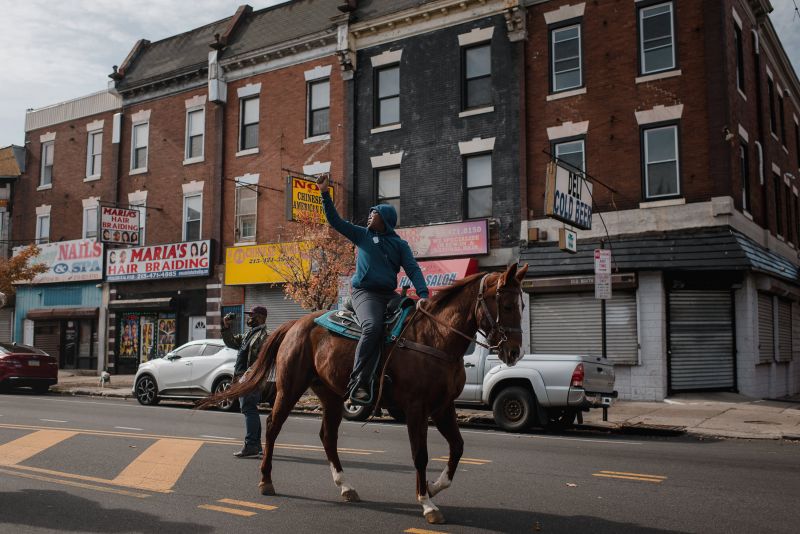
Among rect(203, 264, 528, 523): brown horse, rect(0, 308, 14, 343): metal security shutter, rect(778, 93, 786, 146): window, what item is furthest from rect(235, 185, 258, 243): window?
rect(203, 264, 528, 523): brown horse

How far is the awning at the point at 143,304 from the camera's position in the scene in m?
27.7

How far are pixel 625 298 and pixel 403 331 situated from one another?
13878 mm

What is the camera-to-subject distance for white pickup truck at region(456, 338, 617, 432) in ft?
42.2

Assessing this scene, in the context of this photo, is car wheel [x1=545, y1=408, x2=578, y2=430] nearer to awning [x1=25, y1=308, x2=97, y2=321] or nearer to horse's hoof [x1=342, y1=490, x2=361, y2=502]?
horse's hoof [x1=342, y1=490, x2=361, y2=502]

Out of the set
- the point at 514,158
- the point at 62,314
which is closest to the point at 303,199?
the point at 514,158

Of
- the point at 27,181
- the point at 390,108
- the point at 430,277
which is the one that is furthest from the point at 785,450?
the point at 27,181

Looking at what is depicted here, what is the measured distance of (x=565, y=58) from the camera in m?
20.9

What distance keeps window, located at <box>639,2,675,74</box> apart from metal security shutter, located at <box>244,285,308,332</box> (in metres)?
13.4

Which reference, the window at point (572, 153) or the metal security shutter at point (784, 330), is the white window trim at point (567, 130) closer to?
the window at point (572, 153)

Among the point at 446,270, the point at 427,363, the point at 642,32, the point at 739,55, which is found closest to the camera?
the point at 427,363

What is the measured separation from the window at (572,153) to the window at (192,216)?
14050 millimetres

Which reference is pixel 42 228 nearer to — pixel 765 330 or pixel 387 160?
pixel 387 160

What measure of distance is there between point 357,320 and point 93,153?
28563mm

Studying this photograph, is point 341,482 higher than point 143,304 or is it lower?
→ lower
